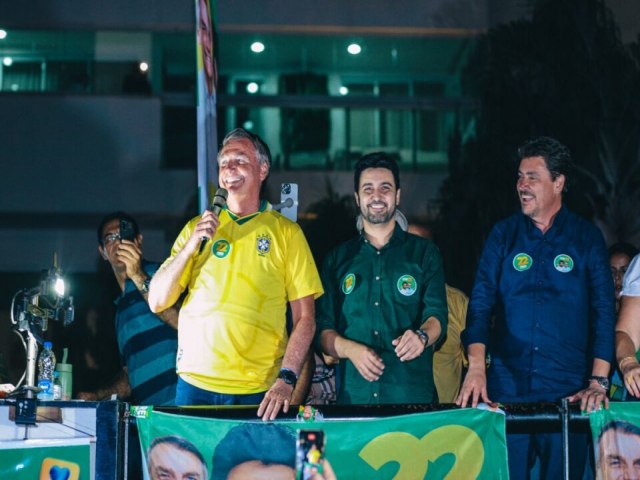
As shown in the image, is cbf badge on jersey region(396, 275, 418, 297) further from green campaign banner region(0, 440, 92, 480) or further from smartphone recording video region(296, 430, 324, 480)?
smartphone recording video region(296, 430, 324, 480)

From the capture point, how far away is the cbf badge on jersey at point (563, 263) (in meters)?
5.11

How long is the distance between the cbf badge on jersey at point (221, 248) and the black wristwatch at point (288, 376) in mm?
670

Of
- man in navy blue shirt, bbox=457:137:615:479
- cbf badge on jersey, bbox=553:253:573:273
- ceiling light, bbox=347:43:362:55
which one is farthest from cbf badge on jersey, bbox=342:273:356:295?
ceiling light, bbox=347:43:362:55

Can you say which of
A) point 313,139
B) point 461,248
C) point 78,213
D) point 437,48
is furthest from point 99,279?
point 437,48

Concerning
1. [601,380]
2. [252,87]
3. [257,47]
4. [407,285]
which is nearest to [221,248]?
[407,285]

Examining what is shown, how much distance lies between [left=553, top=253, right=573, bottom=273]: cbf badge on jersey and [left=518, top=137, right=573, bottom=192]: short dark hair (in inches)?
18.0

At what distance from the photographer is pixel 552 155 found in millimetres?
5348

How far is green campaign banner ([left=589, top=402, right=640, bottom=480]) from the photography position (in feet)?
14.9

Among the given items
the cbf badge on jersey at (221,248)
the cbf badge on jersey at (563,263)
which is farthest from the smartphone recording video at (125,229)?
the cbf badge on jersey at (563,263)

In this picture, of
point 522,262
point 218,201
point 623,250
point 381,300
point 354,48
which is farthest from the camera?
point 354,48

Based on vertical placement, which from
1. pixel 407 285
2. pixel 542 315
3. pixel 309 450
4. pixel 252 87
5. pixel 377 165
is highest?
pixel 252 87

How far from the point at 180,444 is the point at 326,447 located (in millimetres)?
622

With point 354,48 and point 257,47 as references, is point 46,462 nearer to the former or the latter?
point 257,47

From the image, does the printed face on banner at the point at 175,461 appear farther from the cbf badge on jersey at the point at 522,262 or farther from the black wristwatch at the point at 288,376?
the cbf badge on jersey at the point at 522,262
